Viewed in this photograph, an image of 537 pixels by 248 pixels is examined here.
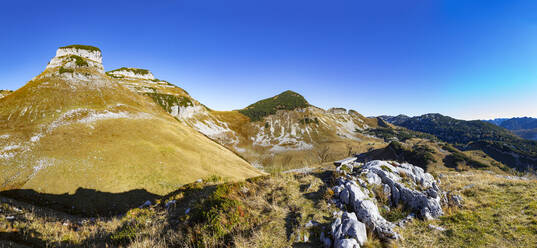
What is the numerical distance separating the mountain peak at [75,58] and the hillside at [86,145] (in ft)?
8.16

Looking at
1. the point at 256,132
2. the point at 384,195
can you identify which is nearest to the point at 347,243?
the point at 384,195

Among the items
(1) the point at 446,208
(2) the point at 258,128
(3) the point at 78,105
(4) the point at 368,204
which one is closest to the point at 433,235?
(4) the point at 368,204

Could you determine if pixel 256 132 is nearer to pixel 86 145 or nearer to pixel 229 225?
pixel 86 145

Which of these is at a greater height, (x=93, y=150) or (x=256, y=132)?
(x=256, y=132)

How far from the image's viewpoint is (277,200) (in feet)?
35.2

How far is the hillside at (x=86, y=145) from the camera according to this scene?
26.8m

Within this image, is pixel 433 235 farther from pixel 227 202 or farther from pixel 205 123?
pixel 205 123

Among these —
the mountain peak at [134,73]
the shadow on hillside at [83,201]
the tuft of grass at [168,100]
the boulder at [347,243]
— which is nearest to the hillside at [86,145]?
the shadow on hillside at [83,201]

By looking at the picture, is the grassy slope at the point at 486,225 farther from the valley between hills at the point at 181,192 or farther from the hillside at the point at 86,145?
the hillside at the point at 86,145

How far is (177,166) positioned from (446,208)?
37.7 metres

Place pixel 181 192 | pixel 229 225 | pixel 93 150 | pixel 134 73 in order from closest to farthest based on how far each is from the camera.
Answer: pixel 229 225, pixel 181 192, pixel 93 150, pixel 134 73

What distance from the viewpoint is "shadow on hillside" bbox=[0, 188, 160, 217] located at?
22.3 m

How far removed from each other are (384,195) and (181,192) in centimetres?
1568

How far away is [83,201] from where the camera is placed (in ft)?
77.9
